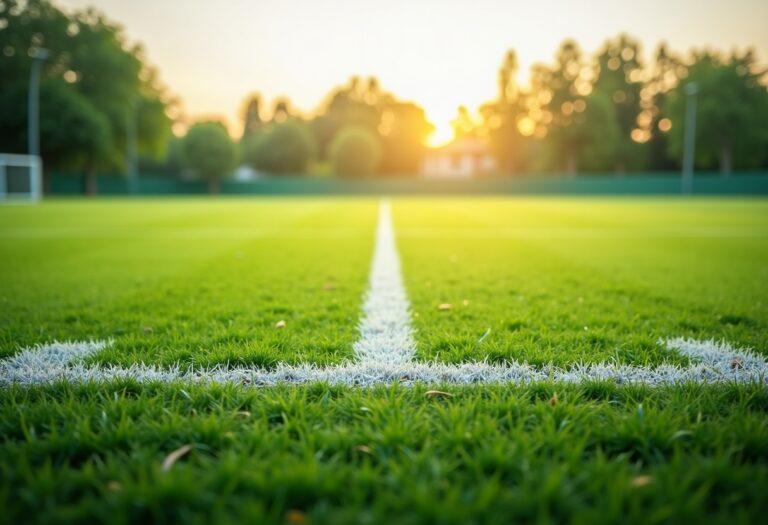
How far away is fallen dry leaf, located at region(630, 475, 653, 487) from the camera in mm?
1176

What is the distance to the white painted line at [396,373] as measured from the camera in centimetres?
188

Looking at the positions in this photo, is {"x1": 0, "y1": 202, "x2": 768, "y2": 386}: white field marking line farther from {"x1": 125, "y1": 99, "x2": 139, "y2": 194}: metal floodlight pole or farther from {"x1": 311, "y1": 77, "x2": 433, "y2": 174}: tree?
{"x1": 311, "y1": 77, "x2": 433, "y2": 174}: tree

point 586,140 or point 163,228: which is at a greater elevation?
point 586,140

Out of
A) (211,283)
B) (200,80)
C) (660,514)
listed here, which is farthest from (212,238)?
(200,80)

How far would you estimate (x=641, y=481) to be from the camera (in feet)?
3.89

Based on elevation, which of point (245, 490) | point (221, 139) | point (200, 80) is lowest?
point (245, 490)

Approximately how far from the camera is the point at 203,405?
166 centimetres

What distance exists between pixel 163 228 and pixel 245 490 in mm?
9643

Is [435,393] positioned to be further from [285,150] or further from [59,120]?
[285,150]

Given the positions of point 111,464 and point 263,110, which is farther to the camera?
point 263,110

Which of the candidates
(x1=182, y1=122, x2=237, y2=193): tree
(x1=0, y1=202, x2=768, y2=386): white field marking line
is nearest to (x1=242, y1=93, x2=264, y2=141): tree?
(x1=182, y1=122, x2=237, y2=193): tree

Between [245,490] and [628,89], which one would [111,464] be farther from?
[628,89]

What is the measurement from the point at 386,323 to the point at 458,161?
67.5 m

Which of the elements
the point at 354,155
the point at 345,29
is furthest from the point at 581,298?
the point at 354,155
